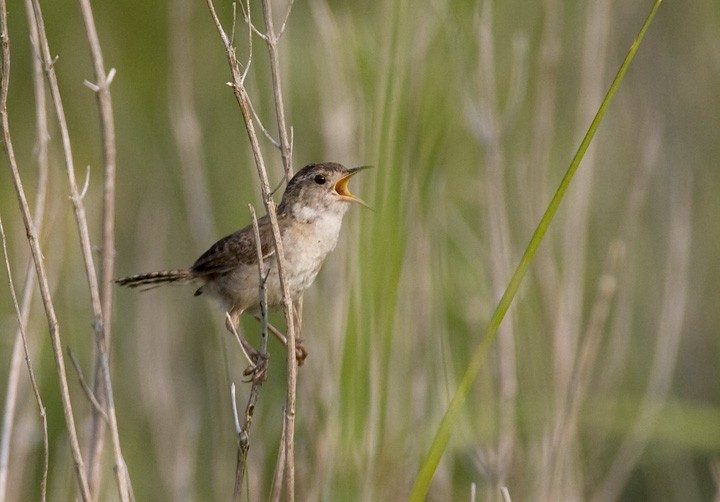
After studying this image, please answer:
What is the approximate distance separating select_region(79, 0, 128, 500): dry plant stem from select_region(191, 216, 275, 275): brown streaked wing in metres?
1.58

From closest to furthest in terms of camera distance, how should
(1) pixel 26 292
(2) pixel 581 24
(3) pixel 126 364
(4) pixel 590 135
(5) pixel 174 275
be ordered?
1. (4) pixel 590 135
2. (1) pixel 26 292
3. (5) pixel 174 275
4. (3) pixel 126 364
5. (2) pixel 581 24

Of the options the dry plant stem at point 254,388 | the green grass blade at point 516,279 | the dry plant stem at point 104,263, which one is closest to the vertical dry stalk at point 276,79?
the dry plant stem at point 254,388

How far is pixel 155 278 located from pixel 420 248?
993mm

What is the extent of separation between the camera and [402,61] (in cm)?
246

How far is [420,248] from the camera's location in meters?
3.86

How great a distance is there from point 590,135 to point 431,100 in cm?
79

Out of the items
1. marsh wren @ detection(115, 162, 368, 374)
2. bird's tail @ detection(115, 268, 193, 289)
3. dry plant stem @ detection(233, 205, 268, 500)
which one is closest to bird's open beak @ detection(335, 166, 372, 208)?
marsh wren @ detection(115, 162, 368, 374)

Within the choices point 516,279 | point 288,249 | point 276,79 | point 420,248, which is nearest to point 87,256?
point 276,79

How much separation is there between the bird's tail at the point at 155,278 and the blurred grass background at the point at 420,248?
285 millimetres

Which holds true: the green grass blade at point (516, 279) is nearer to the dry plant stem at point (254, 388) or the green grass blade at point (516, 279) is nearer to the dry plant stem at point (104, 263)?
the dry plant stem at point (254, 388)

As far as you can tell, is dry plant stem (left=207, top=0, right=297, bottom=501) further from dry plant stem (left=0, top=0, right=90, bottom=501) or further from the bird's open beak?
the bird's open beak

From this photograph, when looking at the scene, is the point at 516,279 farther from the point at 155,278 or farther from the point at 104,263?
the point at 155,278

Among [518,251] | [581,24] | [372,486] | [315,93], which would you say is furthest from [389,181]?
[581,24]

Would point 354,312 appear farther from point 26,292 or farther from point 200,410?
point 200,410
